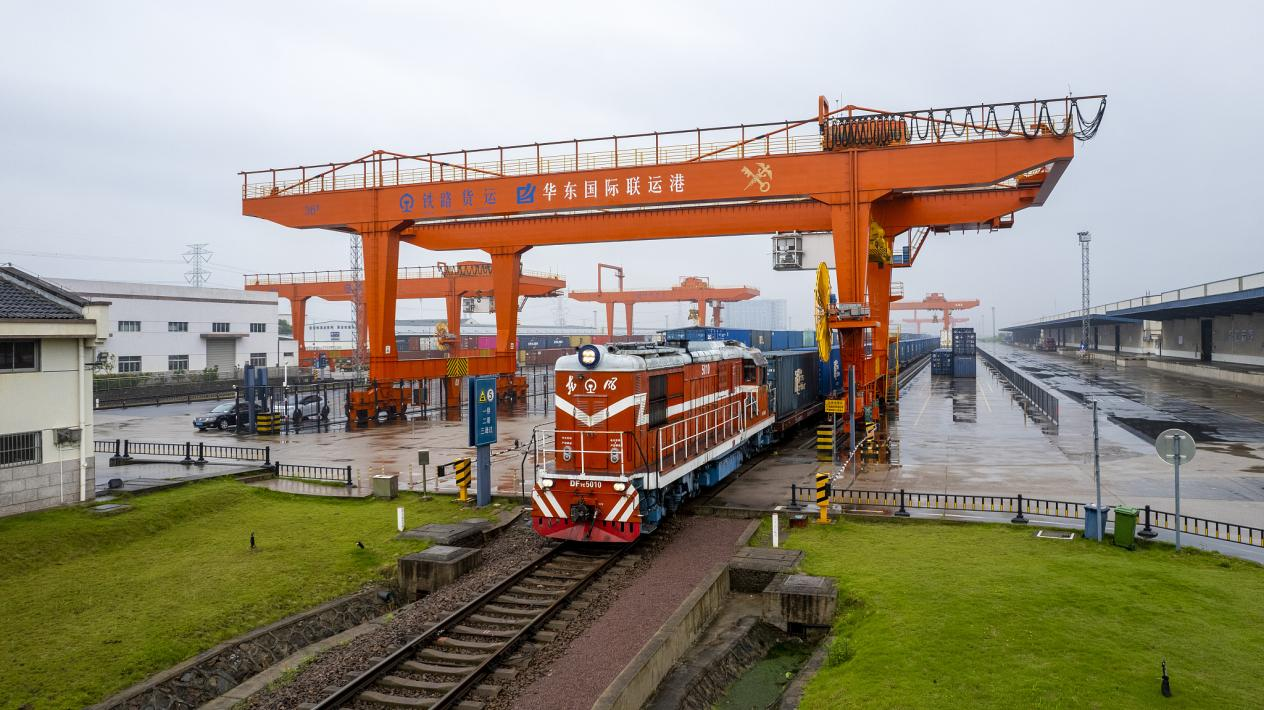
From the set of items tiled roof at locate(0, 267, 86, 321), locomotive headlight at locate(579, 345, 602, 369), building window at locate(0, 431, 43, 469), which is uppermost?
tiled roof at locate(0, 267, 86, 321)

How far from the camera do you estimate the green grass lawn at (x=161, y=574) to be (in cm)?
997

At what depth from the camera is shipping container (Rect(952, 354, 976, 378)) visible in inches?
2638

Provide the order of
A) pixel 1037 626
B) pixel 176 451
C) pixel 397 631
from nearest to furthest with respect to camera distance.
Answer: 1. pixel 1037 626
2. pixel 397 631
3. pixel 176 451

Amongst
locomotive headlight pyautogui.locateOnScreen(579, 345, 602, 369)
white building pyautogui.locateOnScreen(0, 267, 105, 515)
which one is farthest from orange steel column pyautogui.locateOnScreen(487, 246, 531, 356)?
locomotive headlight pyautogui.locateOnScreen(579, 345, 602, 369)

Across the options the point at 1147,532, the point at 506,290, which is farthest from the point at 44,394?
the point at 506,290

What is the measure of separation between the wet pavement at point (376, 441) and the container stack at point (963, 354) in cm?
4241

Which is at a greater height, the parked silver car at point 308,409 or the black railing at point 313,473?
the parked silver car at point 308,409

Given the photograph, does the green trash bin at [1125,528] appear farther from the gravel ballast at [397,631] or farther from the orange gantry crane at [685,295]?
the orange gantry crane at [685,295]

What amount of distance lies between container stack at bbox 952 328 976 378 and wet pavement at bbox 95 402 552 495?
1670 inches

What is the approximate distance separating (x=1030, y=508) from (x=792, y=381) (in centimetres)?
1156

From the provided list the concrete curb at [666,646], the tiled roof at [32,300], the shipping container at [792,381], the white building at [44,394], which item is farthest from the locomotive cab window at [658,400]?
the tiled roof at [32,300]

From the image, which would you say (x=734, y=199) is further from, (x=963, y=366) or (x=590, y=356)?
(x=963, y=366)

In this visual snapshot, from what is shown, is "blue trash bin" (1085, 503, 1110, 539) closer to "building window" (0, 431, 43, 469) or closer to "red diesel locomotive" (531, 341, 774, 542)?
"red diesel locomotive" (531, 341, 774, 542)

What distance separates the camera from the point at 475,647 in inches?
405
